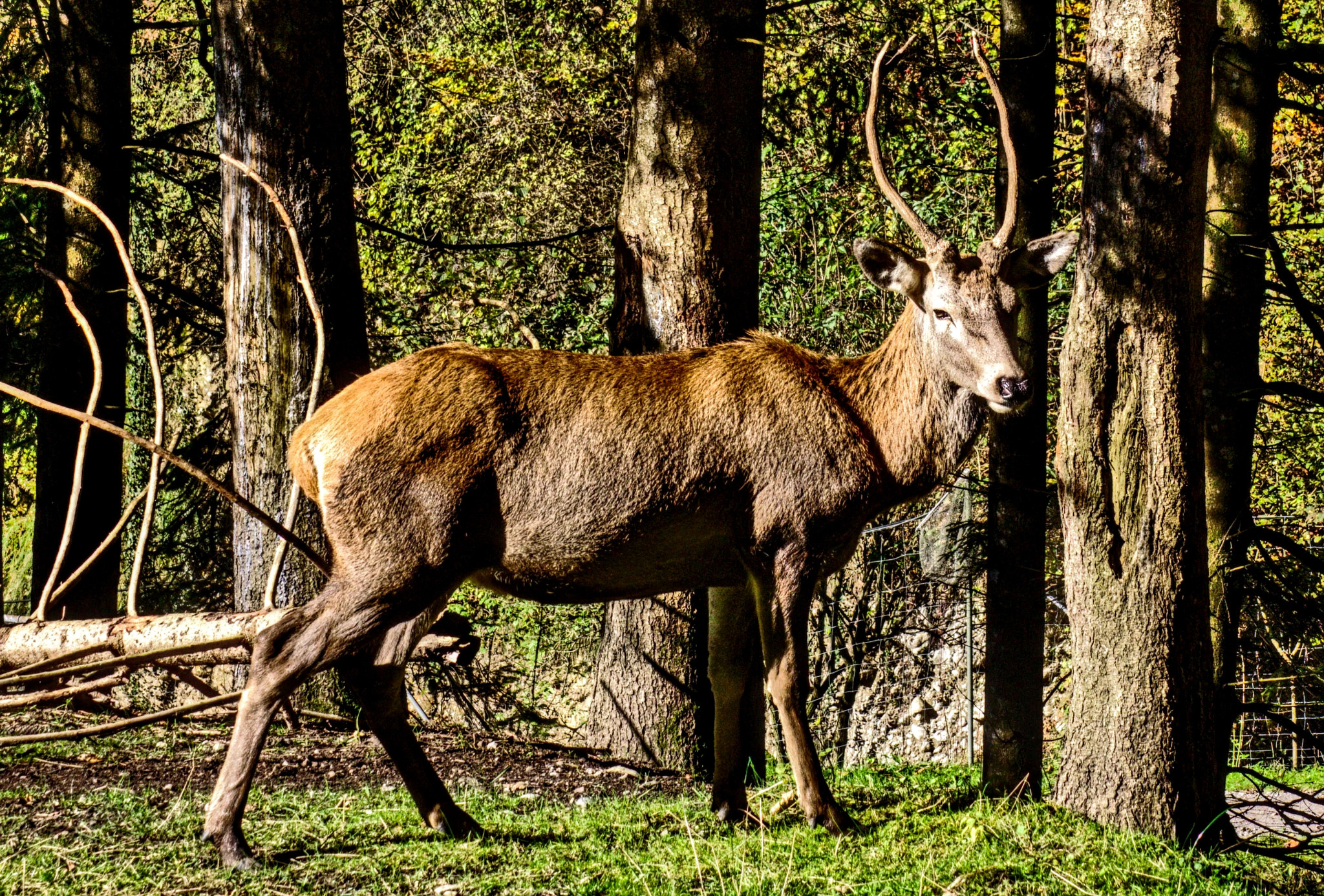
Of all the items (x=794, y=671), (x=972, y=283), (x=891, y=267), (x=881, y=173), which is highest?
(x=881, y=173)

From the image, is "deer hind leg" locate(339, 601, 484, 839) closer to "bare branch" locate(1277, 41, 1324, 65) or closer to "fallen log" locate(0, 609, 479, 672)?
"fallen log" locate(0, 609, 479, 672)

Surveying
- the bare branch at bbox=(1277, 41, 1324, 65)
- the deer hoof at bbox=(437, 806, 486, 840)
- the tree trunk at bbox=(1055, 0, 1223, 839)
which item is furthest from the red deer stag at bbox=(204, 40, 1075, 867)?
the bare branch at bbox=(1277, 41, 1324, 65)

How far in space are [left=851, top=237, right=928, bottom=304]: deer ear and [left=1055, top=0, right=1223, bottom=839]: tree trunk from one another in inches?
33.9

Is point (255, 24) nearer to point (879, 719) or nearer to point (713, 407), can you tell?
point (713, 407)

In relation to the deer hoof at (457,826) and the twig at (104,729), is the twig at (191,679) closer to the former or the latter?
the twig at (104,729)

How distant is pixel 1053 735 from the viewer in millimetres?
13297

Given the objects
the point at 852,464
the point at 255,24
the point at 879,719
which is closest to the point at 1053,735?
the point at 879,719

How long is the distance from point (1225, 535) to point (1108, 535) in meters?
1.59

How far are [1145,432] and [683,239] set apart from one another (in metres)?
2.77

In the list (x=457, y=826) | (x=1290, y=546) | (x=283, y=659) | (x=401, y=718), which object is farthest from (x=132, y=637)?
(x=1290, y=546)

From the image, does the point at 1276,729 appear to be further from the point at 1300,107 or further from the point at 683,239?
the point at 683,239

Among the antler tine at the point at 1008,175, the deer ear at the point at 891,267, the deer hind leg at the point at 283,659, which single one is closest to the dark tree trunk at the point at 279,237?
the deer hind leg at the point at 283,659

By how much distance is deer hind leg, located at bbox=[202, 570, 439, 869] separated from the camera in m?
4.84

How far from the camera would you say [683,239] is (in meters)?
6.93
